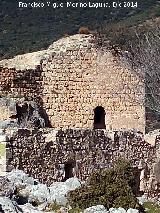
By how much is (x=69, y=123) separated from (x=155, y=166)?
13.2ft

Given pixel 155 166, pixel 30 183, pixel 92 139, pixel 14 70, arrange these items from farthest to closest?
pixel 14 70 → pixel 155 166 → pixel 92 139 → pixel 30 183

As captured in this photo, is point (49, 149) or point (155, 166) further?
point (155, 166)

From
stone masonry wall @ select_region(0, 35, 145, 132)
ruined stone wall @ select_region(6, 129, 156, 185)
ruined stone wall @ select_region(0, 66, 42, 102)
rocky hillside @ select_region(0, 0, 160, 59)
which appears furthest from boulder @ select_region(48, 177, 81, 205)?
rocky hillside @ select_region(0, 0, 160, 59)

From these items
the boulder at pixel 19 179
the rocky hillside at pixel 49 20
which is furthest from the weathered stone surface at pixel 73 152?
the rocky hillside at pixel 49 20

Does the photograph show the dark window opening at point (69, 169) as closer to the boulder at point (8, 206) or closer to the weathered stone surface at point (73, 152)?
the weathered stone surface at point (73, 152)

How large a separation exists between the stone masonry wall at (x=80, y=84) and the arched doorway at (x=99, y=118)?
152 mm

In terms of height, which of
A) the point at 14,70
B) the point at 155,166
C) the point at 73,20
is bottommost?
the point at 155,166

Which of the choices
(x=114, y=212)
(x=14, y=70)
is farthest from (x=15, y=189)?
(x=14, y=70)

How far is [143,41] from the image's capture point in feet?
85.9

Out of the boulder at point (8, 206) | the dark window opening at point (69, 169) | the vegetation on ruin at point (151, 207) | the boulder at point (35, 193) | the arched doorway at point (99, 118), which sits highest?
the arched doorway at point (99, 118)

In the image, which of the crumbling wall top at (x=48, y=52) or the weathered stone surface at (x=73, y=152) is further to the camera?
Answer: the crumbling wall top at (x=48, y=52)

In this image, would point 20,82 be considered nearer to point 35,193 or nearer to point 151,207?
point 151,207

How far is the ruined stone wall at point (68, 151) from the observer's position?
1357cm

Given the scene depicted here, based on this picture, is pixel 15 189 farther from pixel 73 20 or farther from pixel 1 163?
pixel 73 20
